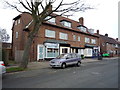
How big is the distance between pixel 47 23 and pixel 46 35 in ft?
7.27

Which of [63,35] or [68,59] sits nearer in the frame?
[68,59]

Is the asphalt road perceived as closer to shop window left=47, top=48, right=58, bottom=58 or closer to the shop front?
shop window left=47, top=48, right=58, bottom=58

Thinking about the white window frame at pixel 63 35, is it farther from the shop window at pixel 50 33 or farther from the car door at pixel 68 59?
the car door at pixel 68 59

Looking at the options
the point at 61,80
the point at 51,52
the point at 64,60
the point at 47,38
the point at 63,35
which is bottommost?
the point at 61,80

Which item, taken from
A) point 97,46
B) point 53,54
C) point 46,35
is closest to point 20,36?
point 46,35

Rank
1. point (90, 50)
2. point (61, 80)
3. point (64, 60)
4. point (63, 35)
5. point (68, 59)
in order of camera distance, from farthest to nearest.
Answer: point (90, 50), point (63, 35), point (68, 59), point (64, 60), point (61, 80)

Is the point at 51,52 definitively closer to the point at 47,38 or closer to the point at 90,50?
the point at 47,38

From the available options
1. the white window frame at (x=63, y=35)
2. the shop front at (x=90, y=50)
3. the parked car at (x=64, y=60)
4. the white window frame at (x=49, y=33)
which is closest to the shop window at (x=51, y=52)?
the white window frame at (x=49, y=33)

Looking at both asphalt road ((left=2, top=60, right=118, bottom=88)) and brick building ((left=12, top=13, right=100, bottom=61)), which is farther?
brick building ((left=12, top=13, right=100, bottom=61))

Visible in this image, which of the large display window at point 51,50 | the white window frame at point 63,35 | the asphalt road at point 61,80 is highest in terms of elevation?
the white window frame at point 63,35

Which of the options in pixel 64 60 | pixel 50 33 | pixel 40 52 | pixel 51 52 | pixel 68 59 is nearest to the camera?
pixel 64 60

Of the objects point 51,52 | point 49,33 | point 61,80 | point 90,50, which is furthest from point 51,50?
point 90,50

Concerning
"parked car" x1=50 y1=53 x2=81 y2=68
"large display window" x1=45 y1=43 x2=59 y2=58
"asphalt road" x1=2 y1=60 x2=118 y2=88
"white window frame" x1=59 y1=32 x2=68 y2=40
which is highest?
"white window frame" x1=59 y1=32 x2=68 y2=40

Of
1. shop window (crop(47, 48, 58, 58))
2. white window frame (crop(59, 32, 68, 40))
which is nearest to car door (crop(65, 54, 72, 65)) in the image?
shop window (crop(47, 48, 58, 58))
